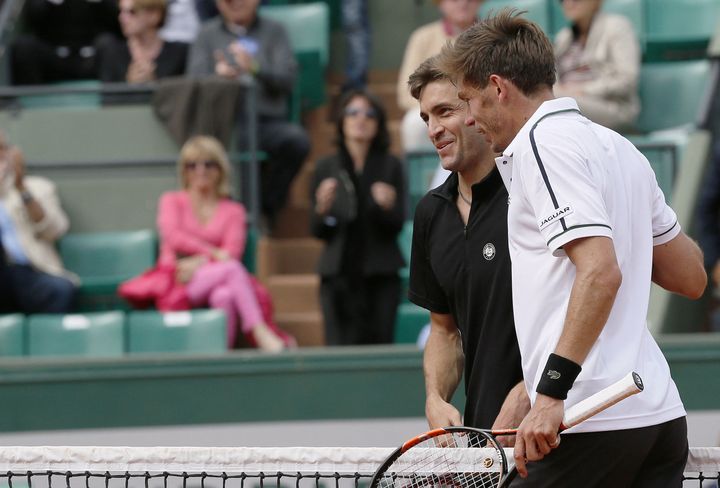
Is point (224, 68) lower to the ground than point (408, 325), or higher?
higher

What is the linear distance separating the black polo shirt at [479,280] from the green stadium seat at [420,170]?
3.73m

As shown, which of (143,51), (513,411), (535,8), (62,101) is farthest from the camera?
(535,8)

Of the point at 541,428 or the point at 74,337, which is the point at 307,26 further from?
the point at 541,428

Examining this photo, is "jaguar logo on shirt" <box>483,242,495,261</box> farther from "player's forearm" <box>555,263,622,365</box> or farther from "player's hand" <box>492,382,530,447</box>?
"player's forearm" <box>555,263,622,365</box>

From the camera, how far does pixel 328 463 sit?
361 centimetres

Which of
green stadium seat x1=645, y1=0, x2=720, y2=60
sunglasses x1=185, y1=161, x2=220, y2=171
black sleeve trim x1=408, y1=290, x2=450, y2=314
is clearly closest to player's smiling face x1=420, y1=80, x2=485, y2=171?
black sleeve trim x1=408, y1=290, x2=450, y2=314

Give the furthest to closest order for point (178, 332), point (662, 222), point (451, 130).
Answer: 1. point (178, 332)
2. point (451, 130)
3. point (662, 222)

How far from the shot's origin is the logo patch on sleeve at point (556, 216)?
2.75 m

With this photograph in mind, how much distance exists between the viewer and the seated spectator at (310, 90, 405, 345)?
23.4 ft

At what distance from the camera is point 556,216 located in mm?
2768

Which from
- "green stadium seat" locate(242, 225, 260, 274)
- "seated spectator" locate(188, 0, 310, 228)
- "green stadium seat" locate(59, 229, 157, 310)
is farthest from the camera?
"seated spectator" locate(188, 0, 310, 228)

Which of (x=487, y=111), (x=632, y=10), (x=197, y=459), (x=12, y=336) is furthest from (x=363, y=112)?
(x=487, y=111)

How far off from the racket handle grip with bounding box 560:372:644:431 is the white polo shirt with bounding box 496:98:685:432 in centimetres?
8

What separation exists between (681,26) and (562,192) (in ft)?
22.7
